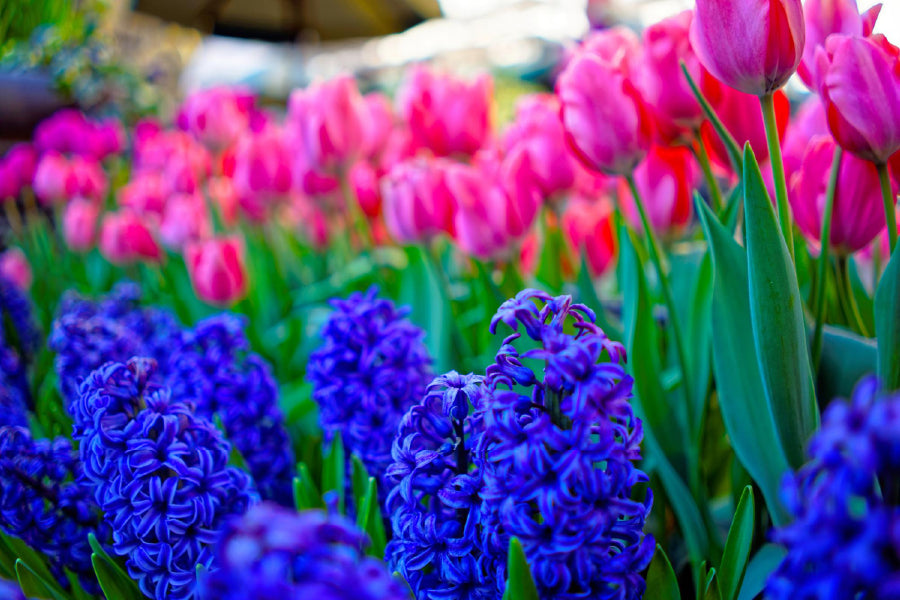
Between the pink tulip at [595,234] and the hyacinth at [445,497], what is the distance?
728 millimetres

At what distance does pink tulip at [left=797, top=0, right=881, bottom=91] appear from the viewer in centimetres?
52

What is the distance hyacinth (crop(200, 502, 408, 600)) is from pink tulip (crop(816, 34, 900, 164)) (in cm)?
41

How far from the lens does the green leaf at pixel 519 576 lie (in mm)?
332

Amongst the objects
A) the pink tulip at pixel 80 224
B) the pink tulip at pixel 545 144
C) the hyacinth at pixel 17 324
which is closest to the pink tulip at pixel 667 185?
the pink tulip at pixel 545 144

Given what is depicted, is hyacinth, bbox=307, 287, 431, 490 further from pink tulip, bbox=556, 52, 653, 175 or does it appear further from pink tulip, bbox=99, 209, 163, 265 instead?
pink tulip, bbox=99, 209, 163, 265

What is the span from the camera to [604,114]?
64cm

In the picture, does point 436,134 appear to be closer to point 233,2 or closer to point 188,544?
point 188,544

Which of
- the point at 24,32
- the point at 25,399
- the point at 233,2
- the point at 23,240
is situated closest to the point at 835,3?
the point at 25,399

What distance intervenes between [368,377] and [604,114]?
0.32 m

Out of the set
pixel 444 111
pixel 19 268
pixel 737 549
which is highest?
pixel 444 111

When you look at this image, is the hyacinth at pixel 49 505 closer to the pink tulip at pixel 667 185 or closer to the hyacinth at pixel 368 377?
the hyacinth at pixel 368 377

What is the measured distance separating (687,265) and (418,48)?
1137 centimetres

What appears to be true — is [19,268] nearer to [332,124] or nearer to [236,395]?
[332,124]

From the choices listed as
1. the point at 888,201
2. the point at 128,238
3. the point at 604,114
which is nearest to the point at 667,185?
the point at 604,114
